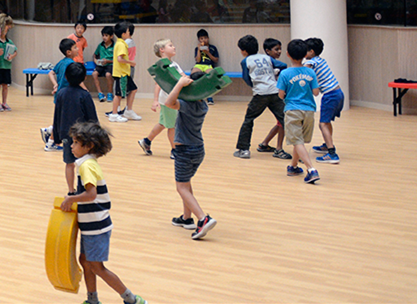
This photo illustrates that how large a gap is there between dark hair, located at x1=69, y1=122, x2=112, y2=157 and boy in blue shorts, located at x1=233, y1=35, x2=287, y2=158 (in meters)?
4.07

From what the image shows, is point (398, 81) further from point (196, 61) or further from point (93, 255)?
point (93, 255)

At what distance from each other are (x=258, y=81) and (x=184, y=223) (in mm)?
2777

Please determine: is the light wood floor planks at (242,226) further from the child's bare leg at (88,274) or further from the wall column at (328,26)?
the wall column at (328,26)

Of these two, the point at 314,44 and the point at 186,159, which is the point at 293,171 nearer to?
the point at 314,44

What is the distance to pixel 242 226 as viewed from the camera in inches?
204

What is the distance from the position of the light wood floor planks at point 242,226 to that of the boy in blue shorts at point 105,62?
3485 mm

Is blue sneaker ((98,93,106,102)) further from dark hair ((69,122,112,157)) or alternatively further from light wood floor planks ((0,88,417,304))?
dark hair ((69,122,112,157))

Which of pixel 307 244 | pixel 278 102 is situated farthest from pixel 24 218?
pixel 278 102

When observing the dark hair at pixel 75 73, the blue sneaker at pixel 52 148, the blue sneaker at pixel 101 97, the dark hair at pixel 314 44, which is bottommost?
the blue sneaker at pixel 52 148

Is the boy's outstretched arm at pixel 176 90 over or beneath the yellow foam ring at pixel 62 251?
over

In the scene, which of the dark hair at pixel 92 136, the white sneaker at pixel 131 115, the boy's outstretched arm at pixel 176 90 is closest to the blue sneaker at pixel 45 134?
the white sneaker at pixel 131 115

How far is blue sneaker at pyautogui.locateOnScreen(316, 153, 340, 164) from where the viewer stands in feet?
23.8

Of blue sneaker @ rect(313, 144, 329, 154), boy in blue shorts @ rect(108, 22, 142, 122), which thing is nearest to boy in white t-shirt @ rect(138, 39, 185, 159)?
blue sneaker @ rect(313, 144, 329, 154)

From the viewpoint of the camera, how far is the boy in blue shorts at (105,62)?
1198cm
